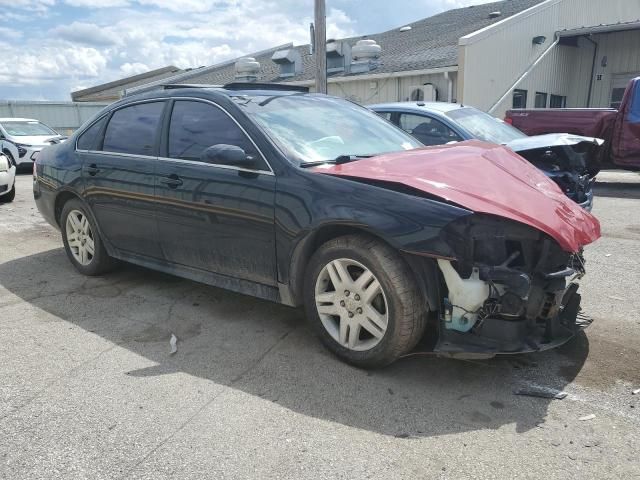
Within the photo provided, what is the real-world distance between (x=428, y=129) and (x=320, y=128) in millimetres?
3494

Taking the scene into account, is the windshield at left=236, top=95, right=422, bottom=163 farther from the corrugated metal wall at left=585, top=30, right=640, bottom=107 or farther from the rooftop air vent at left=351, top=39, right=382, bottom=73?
the corrugated metal wall at left=585, top=30, right=640, bottom=107

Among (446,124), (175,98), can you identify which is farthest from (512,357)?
(446,124)

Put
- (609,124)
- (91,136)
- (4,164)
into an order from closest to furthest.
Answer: (91,136), (4,164), (609,124)

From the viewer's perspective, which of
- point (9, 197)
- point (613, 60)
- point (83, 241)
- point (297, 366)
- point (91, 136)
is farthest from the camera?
point (613, 60)

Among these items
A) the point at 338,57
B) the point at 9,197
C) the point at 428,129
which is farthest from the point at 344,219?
the point at 338,57

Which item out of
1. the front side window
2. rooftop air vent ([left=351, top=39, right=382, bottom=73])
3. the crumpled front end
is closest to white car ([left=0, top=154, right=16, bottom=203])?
the front side window

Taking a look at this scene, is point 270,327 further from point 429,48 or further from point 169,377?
point 429,48

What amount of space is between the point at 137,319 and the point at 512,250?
2821mm

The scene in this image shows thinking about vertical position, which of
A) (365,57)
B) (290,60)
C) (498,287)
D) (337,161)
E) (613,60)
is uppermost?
(290,60)

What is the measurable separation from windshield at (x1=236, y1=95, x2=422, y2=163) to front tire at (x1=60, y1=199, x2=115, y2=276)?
2.12 m

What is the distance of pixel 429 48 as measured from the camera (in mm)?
17766

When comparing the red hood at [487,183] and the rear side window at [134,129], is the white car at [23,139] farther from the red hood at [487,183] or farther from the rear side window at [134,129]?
the red hood at [487,183]

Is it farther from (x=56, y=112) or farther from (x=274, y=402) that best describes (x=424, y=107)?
(x=56, y=112)

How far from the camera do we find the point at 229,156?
137 inches
